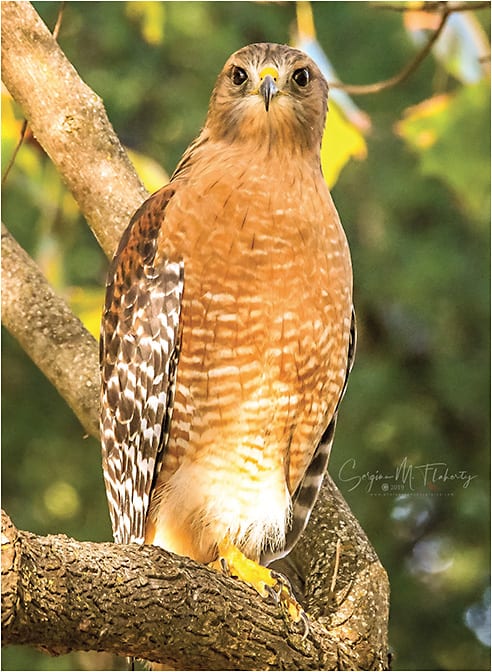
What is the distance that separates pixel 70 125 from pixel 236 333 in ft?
3.86

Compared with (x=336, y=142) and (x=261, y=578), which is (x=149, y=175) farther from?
(x=261, y=578)

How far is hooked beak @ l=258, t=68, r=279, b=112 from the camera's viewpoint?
357 centimetres

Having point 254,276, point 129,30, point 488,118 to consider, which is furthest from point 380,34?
point 254,276

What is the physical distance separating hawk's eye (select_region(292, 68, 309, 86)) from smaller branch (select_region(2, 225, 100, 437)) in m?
1.19

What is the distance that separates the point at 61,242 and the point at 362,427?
7.64 feet

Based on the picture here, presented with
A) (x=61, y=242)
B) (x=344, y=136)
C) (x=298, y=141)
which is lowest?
(x=298, y=141)

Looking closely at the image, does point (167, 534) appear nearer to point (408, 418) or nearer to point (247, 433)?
point (247, 433)

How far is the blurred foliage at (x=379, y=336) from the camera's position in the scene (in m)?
6.88

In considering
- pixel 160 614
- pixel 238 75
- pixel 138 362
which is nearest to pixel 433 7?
pixel 238 75

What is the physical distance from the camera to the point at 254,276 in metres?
3.41

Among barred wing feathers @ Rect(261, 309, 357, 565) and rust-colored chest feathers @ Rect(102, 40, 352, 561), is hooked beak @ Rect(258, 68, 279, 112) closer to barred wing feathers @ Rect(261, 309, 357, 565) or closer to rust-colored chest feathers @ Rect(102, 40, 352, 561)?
rust-colored chest feathers @ Rect(102, 40, 352, 561)

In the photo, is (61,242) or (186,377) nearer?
(186,377)

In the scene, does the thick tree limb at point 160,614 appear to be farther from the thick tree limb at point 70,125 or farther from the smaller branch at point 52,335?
the thick tree limb at point 70,125

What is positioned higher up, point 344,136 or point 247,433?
point 344,136
